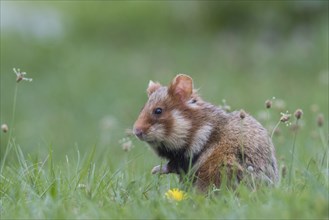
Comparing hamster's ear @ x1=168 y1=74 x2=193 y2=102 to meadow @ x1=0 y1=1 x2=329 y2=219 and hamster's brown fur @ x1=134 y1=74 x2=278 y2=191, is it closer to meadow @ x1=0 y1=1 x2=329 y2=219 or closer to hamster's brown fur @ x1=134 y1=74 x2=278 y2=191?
hamster's brown fur @ x1=134 y1=74 x2=278 y2=191

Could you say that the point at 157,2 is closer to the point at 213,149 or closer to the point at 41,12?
the point at 41,12

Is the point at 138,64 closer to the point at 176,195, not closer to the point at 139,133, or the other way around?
the point at 139,133

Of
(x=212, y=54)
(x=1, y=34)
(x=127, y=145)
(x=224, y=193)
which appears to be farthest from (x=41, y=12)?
(x=224, y=193)

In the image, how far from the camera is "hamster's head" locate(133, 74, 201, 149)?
19.5 feet

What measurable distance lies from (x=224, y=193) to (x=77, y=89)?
811cm

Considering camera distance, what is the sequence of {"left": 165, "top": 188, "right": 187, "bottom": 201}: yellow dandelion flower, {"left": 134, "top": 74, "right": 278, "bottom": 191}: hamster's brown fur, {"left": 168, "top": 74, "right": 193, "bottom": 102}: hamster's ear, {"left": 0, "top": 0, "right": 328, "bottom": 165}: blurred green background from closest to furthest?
{"left": 165, "top": 188, "right": 187, "bottom": 201}: yellow dandelion flower
{"left": 134, "top": 74, "right": 278, "bottom": 191}: hamster's brown fur
{"left": 168, "top": 74, "right": 193, "bottom": 102}: hamster's ear
{"left": 0, "top": 0, "right": 328, "bottom": 165}: blurred green background

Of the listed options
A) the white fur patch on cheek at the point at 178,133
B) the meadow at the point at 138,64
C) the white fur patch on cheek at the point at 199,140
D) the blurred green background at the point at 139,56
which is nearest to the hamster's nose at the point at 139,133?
the white fur patch on cheek at the point at 178,133

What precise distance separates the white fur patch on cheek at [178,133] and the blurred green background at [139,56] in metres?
5.20

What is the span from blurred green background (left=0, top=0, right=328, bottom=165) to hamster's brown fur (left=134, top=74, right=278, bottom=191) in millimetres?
5098

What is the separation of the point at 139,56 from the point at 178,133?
9.07 metres

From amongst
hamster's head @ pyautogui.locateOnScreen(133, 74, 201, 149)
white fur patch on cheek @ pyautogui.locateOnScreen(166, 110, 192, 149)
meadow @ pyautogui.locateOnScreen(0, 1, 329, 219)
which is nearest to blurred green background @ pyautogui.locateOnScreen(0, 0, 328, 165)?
meadow @ pyautogui.locateOnScreen(0, 1, 329, 219)

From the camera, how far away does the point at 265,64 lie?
14211 millimetres

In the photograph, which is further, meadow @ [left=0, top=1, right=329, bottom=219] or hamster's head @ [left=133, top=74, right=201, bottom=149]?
meadow @ [left=0, top=1, right=329, bottom=219]

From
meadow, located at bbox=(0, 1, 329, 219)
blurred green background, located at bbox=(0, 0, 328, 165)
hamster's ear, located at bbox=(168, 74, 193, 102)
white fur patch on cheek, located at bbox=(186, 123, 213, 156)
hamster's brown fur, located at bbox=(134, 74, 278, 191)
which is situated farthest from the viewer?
blurred green background, located at bbox=(0, 0, 328, 165)
